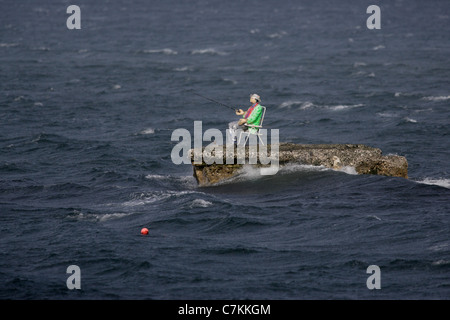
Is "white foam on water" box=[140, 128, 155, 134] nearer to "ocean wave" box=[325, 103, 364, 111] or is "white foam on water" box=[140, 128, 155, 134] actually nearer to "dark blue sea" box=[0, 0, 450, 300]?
"dark blue sea" box=[0, 0, 450, 300]

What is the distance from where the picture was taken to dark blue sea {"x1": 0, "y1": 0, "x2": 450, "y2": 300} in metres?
21.1

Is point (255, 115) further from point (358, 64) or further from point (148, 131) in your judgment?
point (358, 64)

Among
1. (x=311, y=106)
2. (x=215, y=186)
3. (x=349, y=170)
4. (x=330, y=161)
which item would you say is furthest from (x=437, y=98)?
(x=215, y=186)

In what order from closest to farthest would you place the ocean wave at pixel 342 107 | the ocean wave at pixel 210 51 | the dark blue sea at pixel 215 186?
the dark blue sea at pixel 215 186 → the ocean wave at pixel 342 107 → the ocean wave at pixel 210 51

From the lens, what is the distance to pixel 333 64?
65.9 meters

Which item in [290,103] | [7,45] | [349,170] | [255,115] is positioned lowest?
[290,103]

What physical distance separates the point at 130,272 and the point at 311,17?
298ft

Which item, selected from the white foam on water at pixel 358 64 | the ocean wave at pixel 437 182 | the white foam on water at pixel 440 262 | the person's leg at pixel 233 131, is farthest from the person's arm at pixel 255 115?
the white foam on water at pixel 358 64

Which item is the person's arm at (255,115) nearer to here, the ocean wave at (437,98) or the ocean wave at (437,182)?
the ocean wave at (437,182)

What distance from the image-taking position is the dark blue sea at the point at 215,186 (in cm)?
2114

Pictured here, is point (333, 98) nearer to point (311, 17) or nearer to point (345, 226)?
point (345, 226)

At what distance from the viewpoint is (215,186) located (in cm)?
2838

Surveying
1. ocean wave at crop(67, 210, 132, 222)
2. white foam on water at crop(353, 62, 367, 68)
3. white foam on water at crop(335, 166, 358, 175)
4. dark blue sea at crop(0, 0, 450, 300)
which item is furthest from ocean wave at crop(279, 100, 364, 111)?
ocean wave at crop(67, 210, 132, 222)
